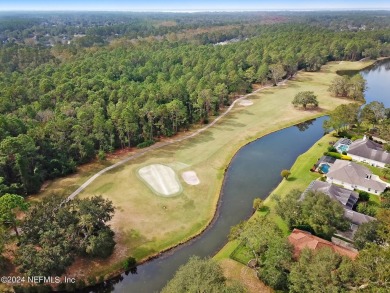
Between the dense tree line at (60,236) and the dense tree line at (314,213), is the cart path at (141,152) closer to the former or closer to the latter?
the dense tree line at (60,236)

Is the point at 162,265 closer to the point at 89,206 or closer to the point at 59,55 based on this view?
the point at 89,206

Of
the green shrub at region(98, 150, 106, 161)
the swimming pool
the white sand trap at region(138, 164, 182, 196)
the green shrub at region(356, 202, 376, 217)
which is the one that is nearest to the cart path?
the green shrub at region(98, 150, 106, 161)

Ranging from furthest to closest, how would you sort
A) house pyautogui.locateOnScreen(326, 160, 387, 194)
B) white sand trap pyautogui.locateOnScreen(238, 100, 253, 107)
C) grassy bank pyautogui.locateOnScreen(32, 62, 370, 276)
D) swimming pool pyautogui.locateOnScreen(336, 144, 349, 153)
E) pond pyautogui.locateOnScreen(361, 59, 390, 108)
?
pond pyautogui.locateOnScreen(361, 59, 390, 108)
white sand trap pyautogui.locateOnScreen(238, 100, 253, 107)
swimming pool pyautogui.locateOnScreen(336, 144, 349, 153)
house pyautogui.locateOnScreen(326, 160, 387, 194)
grassy bank pyautogui.locateOnScreen(32, 62, 370, 276)

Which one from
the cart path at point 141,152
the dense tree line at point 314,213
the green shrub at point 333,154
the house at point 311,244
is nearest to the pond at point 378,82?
the green shrub at point 333,154

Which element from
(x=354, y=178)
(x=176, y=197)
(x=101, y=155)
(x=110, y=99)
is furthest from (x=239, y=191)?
(x=110, y=99)

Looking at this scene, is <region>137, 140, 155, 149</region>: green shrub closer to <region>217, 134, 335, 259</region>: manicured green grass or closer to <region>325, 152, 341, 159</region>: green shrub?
<region>217, 134, 335, 259</region>: manicured green grass

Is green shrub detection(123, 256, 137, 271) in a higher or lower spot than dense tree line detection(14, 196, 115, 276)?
lower

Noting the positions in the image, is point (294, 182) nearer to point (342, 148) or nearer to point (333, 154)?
point (333, 154)
